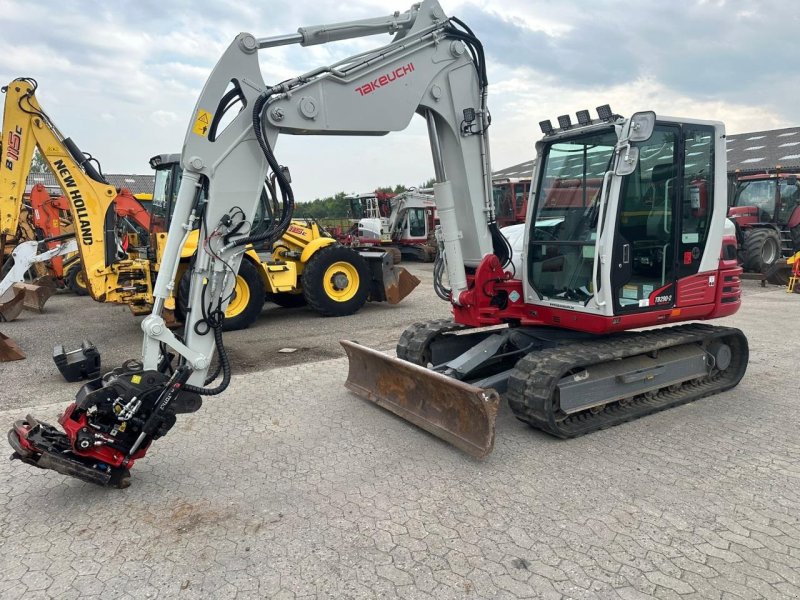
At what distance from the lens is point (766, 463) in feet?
13.5

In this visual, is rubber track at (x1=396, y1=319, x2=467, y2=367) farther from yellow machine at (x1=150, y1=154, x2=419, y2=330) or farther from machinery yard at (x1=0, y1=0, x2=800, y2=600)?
yellow machine at (x1=150, y1=154, x2=419, y2=330)

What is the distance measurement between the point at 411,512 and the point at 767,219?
48.3 ft

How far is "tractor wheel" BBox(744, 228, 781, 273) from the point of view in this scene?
1355 centimetres

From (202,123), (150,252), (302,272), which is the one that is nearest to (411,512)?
(202,123)

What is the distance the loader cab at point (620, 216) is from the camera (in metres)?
4.62

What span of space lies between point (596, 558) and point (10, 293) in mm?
11504

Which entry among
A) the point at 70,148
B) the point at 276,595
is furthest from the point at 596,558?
the point at 70,148

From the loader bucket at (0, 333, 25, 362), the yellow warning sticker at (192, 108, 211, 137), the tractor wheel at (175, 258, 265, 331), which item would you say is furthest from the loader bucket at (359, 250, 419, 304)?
the yellow warning sticker at (192, 108, 211, 137)

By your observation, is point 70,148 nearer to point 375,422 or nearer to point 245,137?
point 245,137

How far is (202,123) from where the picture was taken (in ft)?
12.5

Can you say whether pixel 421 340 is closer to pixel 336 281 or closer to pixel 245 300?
pixel 245 300

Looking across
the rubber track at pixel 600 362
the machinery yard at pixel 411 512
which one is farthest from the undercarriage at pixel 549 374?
the machinery yard at pixel 411 512

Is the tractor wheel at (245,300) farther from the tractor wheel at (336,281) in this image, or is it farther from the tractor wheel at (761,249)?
the tractor wheel at (761,249)

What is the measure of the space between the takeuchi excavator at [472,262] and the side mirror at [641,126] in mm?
15
